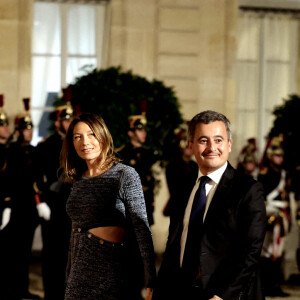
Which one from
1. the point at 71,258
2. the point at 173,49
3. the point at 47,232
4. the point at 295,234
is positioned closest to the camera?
the point at 71,258

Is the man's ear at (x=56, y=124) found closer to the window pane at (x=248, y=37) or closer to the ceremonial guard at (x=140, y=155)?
the ceremonial guard at (x=140, y=155)

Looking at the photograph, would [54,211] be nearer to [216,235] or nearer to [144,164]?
[144,164]

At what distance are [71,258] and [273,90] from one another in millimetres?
6988

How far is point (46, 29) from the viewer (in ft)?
31.2

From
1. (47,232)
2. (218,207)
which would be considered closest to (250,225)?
(218,207)

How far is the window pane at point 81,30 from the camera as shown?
9578 millimetres

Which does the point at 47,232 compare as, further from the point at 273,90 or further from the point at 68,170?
the point at 273,90

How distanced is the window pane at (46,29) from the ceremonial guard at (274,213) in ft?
11.6

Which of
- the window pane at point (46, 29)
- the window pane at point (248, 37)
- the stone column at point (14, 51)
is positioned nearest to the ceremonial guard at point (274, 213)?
the window pane at point (248, 37)

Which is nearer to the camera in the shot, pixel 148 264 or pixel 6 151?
pixel 148 264

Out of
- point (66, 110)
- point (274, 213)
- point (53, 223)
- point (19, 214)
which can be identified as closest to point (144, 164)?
point (66, 110)

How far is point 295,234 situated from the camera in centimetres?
865

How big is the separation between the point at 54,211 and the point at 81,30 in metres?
3.77

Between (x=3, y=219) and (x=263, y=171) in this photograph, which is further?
(x=263, y=171)
